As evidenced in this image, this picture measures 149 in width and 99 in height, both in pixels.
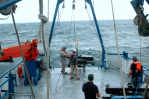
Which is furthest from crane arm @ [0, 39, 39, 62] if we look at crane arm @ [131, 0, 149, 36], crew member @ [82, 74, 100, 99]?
crane arm @ [131, 0, 149, 36]

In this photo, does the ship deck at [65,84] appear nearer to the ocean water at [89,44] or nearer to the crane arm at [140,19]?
the ocean water at [89,44]

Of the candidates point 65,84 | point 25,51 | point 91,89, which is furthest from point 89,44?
point 91,89

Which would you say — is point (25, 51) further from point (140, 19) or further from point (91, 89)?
point (140, 19)

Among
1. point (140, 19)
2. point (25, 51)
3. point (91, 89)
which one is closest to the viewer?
point (91, 89)

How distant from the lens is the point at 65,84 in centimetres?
793

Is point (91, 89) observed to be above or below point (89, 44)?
below

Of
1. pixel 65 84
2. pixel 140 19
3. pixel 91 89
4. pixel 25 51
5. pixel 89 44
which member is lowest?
pixel 65 84

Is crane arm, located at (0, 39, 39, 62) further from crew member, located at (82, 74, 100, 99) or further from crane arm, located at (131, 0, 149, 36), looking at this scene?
crane arm, located at (131, 0, 149, 36)

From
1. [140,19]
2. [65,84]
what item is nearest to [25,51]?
[65,84]

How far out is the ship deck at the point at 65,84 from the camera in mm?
6730

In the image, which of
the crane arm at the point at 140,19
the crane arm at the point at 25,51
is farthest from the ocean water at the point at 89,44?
the crane arm at the point at 25,51

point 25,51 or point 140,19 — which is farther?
point 25,51

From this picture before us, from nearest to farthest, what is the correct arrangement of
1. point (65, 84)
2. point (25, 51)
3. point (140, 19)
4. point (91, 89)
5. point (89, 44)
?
point (91, 89)
point (140, 19)
point (25, 51)
point (65, 84)
point (89, 44)

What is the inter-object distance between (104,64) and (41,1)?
6193 mm
